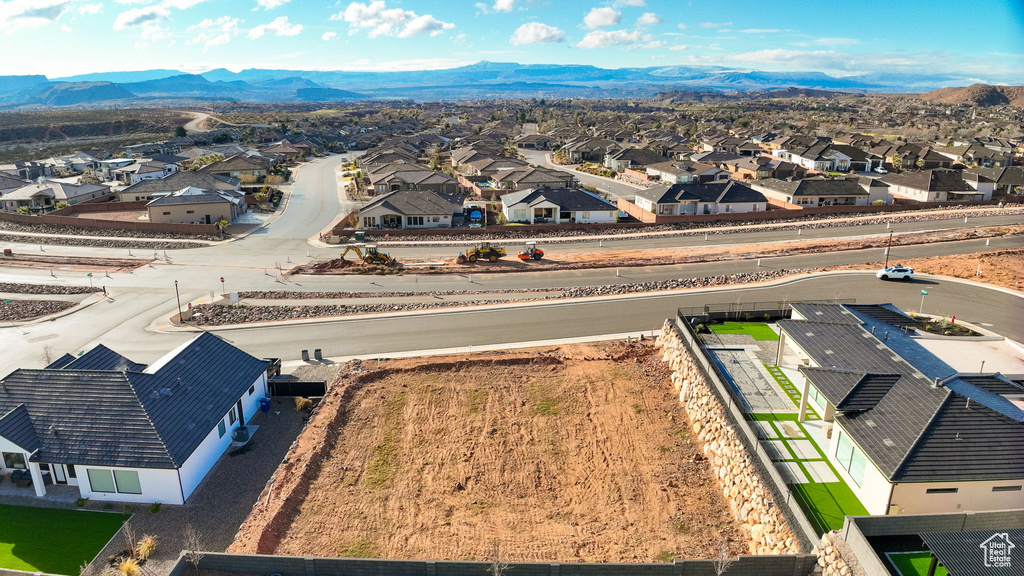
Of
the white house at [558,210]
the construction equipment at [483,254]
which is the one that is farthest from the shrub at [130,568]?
the white house at [558,210]

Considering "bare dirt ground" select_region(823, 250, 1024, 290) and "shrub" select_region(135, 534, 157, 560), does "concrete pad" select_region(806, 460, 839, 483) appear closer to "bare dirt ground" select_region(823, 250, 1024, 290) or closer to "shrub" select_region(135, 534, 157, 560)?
"shrub" select_region(135, 534, 157, 560)

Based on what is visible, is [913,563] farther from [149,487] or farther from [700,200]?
[700,200]

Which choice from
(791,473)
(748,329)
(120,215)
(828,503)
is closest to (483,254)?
(748,329)

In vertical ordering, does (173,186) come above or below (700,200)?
above

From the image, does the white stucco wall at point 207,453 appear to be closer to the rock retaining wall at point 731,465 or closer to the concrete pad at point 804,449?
the rock retaining wall at point 731,465

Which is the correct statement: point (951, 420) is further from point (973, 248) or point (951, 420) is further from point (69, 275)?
point (69, 275)

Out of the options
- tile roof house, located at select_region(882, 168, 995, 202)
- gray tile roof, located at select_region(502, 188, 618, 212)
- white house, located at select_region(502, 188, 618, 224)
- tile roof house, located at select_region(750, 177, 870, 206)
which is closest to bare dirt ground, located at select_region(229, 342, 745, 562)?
white house, located at select_region(502, 188, 618, 224)
